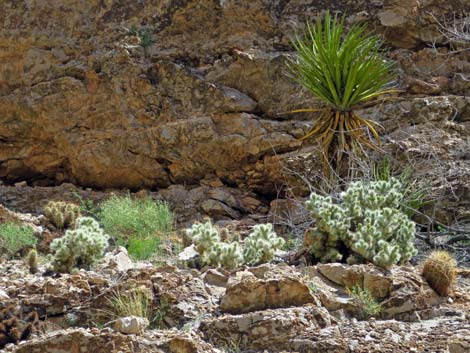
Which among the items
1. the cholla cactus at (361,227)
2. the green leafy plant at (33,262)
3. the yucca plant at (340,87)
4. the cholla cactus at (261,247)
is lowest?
the green leafy plant at (33,262)

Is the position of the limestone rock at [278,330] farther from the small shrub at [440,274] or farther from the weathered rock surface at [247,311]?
Answer: the small shrub at [440,274]

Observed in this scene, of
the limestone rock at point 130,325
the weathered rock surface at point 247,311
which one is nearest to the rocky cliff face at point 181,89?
the weathered rock surface at point 247,311

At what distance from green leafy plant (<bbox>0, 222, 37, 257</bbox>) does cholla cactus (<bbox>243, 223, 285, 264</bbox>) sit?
2.48 metres

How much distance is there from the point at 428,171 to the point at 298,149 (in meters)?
2.06

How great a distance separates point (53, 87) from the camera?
11609 millimetres

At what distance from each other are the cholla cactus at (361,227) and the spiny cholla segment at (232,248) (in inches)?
15.3

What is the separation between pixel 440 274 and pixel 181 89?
6.15 metres

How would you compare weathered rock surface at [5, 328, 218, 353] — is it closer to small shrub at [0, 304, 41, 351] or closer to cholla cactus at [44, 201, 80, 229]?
small shrub at [0, 304, 41, 351]

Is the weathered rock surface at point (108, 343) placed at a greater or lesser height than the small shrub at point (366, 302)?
greater

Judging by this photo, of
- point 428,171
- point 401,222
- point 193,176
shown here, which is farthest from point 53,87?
point 401,222

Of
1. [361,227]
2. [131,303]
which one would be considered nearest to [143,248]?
[361,227]

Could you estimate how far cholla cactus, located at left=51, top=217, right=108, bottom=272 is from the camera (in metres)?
6.70

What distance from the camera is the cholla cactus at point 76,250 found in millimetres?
6695

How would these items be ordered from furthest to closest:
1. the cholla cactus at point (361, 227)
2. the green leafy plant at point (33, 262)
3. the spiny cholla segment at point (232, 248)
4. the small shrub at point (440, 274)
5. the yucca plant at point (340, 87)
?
the yucca plant at point (340, 87), the green leafy plant at point (33, 262), the cholla cactus at point (361, 227), the spiny cholla segment at point (232, 248), the small shrub at point (440, 274)
